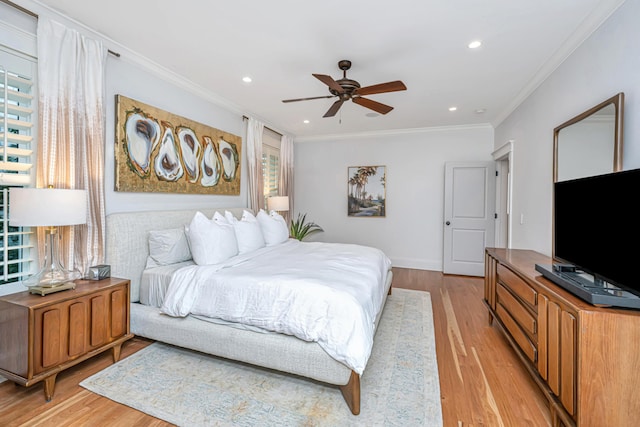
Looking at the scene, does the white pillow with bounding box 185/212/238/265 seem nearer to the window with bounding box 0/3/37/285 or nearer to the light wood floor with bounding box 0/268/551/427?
the light wood floor with bounding box 0/268/551/427

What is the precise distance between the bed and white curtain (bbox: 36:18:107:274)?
195mm

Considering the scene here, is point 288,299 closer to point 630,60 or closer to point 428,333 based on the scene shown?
point 428,333

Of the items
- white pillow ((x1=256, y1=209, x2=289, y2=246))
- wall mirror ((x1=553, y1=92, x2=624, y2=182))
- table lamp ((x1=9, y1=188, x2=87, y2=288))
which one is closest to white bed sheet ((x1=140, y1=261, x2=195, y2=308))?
table lamp ((x1=9, y1=188, x2=87, y2=288))

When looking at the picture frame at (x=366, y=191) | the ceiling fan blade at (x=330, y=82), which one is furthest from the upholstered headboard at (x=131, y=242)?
the picture frame at (x=366, y=191)

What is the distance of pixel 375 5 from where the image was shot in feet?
6.79

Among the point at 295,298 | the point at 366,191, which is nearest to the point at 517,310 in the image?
the point at 295,298

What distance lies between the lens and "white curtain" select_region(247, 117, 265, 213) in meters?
4.55

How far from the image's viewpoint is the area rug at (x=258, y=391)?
5.58ft

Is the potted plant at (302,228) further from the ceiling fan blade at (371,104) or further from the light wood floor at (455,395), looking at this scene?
the light wood floor at (455,395)

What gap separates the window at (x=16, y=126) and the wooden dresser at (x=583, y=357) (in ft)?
11.7

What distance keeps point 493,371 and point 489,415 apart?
0.57 meters

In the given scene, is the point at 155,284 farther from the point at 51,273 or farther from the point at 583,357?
the point at 583,357

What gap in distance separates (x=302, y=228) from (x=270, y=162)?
161 cm

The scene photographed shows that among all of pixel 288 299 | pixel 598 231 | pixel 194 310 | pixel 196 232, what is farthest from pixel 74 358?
pixel 598 231
